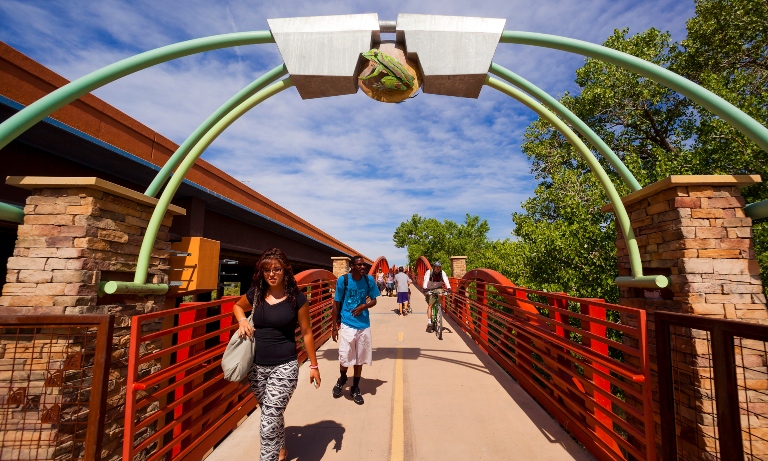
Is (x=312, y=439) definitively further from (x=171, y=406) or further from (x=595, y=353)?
(x=595, y=353)

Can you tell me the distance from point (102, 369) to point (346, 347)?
2919 millimetres

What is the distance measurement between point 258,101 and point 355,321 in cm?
305

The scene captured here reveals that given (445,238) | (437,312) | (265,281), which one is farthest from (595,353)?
(445,238)

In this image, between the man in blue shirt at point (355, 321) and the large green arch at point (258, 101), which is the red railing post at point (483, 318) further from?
the large green arch at point (258, 101)

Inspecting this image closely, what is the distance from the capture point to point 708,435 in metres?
2.87

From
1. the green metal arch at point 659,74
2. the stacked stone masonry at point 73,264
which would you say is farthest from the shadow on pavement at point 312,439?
the green metal arch at point 659,74

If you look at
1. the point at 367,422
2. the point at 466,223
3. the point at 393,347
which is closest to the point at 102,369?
the point at 367,422

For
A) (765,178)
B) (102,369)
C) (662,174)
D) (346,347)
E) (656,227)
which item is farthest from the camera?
(662,174)

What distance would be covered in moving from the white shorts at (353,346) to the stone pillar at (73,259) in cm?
244

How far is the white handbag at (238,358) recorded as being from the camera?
284cm

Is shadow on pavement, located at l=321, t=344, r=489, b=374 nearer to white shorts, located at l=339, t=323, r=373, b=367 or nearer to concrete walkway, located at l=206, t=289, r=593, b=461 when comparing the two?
concrete walkway, located at l=206, t=289, r=593, b=461

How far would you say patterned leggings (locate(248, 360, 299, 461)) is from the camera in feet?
9.45

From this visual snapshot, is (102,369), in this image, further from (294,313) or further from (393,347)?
(393,347)

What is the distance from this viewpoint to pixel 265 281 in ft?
10.4
